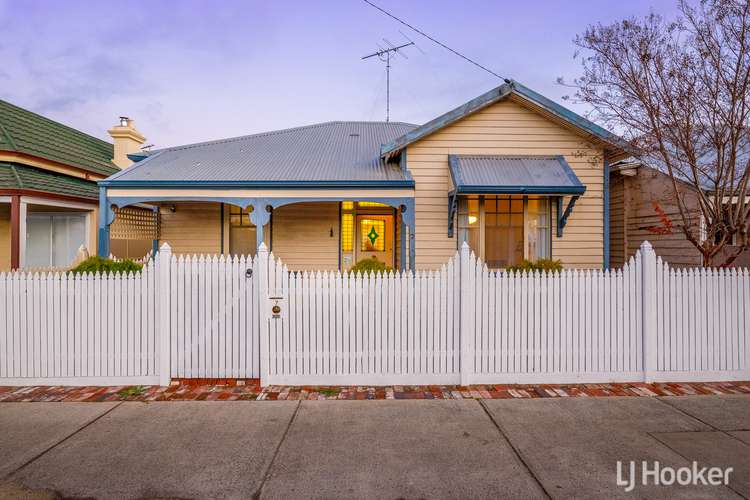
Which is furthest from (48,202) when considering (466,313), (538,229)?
(538,229)

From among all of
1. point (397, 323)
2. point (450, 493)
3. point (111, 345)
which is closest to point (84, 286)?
point (111, 345)

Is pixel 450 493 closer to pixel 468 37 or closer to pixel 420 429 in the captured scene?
pixel 420 429

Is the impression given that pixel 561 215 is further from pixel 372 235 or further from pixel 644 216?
pixel 372 235

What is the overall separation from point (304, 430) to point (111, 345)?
3211 millimetres

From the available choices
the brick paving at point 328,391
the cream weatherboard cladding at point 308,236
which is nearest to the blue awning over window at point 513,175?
the cream weatherboard cladding at point 308,236

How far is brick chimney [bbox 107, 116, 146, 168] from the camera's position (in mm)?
16500

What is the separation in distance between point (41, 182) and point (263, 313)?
980 centimetres

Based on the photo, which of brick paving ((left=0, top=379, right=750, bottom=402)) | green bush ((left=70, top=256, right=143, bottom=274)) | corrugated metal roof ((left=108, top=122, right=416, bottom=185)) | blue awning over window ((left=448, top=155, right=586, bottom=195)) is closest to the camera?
→ brick paving ((left=0, top=379, right=750, bottom=402))

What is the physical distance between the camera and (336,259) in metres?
12.1

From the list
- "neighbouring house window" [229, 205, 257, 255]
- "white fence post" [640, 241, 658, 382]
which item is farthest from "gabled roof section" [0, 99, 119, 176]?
"white fence post" [640, 241, 658, 382]

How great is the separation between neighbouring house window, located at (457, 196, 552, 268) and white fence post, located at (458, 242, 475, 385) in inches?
165

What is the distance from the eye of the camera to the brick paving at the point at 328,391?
5516 millimetres

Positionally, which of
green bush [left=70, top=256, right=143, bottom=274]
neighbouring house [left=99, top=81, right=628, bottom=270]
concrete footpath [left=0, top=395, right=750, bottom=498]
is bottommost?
concrete footpath [left=0, top=395, right=750, bottom=498]

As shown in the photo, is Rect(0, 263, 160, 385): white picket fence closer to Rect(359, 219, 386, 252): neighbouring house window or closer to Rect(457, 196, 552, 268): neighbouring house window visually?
Rect(457, 196, 552, 268): neighbouring house window
